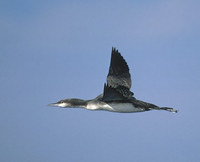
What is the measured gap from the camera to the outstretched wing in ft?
71.1

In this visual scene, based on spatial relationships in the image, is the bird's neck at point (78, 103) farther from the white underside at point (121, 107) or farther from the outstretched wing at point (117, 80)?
the outstretched wing at point (117, 80)

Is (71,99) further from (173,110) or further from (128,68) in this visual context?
(173,110)

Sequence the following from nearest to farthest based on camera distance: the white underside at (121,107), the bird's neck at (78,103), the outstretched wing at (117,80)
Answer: the outstretched wing at (117,80) → the white underside at (121,107) → the bird's neck at (78,103)

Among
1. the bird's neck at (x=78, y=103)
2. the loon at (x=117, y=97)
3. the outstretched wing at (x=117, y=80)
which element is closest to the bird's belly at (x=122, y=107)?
the loon at (x=117, y=97)

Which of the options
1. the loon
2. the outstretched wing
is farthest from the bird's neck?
the outstretched wing

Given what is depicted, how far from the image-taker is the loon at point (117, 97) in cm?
2175

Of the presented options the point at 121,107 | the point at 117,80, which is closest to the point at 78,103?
the point at 121,107

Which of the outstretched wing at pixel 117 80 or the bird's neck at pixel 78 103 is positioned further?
the bird's neck at pixel 78 103

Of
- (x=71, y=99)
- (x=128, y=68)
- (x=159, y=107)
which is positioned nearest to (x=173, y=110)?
(x=159, y=107)

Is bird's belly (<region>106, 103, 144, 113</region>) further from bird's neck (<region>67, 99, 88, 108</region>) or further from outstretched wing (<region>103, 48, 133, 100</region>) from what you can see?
bird's neck (<region>67, 99, 88, 108</region>)

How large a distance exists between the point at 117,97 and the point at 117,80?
137 centimetres

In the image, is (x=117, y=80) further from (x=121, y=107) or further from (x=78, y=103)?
(x=78, y=103)

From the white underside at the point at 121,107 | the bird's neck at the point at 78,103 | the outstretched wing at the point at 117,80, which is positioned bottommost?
the white underside at the point at 121,107

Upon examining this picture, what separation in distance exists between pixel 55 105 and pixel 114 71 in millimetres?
6261
